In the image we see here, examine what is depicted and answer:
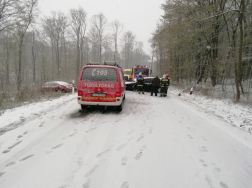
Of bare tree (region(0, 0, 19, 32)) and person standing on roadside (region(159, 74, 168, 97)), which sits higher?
bare tree (region(0, 0, 19, 32))

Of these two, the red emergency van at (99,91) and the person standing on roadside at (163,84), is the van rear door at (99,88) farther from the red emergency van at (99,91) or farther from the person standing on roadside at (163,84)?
the person standing on roadside at (163,84)

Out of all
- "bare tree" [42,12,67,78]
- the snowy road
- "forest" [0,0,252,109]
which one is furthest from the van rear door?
"bare tree" [42,12,67,78]

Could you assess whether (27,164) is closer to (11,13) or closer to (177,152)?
(177,152)

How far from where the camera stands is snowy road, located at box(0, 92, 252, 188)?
8.78ft

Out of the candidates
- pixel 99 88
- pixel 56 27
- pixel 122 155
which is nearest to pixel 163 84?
pixel 99 88

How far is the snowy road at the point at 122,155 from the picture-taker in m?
2.68

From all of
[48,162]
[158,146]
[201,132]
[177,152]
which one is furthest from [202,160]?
[48,162]

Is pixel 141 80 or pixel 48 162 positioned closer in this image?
pixel 48 162

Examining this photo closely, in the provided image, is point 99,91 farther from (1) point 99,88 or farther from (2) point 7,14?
(2) point 7,14

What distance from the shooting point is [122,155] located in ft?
11.2

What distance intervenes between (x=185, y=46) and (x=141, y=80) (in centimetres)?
1026

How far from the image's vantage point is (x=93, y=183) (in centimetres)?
258

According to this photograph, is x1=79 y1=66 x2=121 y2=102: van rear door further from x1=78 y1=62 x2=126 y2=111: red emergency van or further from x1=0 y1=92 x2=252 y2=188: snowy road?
x1=0 y1=92 x2=252 y2=188: snowy road

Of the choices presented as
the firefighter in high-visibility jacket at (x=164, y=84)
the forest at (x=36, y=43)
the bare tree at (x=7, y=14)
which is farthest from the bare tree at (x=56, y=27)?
the firefighter in high-visibility jacket at (x=164, y=84)
